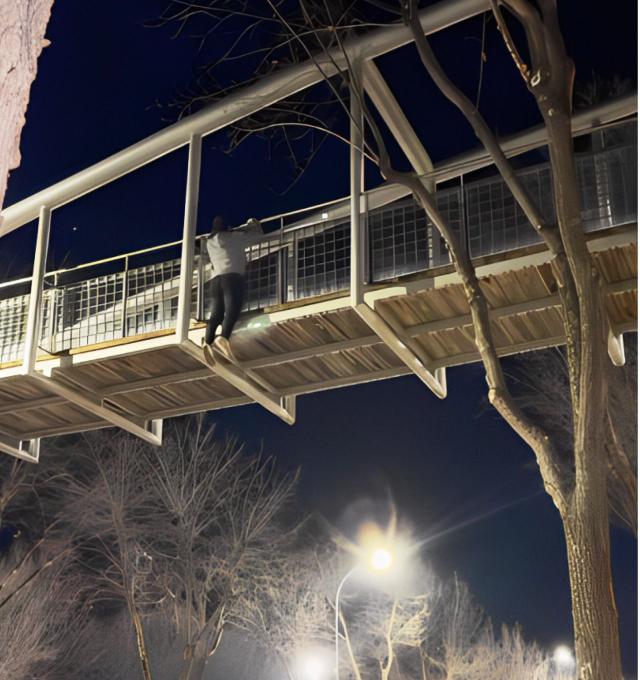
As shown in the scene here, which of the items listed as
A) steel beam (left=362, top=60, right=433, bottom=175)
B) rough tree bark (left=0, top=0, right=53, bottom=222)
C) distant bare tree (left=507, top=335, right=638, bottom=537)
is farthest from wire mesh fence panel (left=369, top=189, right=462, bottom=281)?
rough tree bark (left=0, top=0, right=53, bottom=222)

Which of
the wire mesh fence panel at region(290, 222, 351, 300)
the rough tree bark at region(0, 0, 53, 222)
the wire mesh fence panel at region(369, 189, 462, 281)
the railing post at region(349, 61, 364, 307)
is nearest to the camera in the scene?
the rough tree bark at region(0, 0, 53, 222)

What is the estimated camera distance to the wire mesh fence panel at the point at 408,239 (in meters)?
8.46

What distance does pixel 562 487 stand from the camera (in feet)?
17.5

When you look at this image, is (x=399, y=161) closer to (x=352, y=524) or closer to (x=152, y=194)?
(x=152, y=194)

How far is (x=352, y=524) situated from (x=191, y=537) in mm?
6528

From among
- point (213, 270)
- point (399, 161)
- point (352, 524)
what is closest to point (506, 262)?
point (213, 270)

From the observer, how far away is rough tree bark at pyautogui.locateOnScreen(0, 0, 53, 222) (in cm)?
143

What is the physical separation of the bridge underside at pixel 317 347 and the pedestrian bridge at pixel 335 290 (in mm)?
19

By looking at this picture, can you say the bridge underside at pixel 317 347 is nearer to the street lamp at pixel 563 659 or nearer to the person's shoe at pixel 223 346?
the person's shoe at pixel 223 346

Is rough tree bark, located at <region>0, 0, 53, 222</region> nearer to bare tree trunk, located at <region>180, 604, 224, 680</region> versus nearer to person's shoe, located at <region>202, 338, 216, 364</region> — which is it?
person's shoe, located at <region>202, 338, 216, 364</region>

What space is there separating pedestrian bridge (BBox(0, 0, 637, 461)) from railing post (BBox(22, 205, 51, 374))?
0.02m

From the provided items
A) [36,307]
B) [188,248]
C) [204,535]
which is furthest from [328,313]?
[204,535]

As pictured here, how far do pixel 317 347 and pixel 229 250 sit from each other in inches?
52.1

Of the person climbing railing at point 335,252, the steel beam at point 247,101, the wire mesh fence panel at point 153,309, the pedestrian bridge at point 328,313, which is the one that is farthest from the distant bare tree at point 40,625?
the wire mesh fence panel at point 153,309
